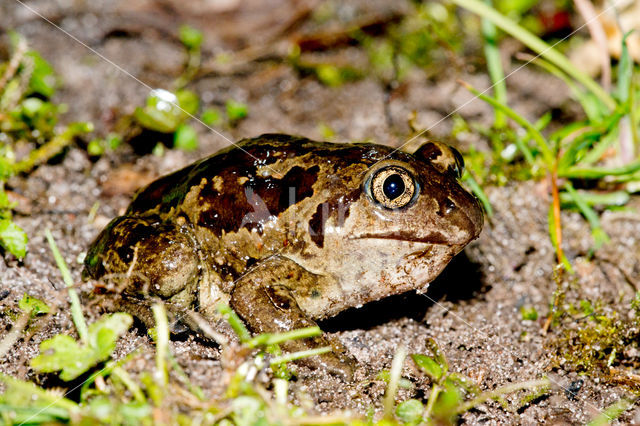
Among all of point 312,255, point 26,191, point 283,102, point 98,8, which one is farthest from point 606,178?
point 98,8

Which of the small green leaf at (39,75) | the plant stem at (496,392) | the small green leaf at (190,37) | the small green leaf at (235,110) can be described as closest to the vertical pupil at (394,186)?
the plant stem at (496,392)

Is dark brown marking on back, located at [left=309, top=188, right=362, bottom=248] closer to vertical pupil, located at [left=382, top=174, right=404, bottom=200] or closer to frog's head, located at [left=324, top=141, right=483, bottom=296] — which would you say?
frog's head, located at [left=324, top=141, right=483, bottom=296]

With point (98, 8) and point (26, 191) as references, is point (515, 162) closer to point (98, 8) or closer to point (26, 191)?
point (26, 191)

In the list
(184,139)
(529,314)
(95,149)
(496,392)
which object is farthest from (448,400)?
(95,149)

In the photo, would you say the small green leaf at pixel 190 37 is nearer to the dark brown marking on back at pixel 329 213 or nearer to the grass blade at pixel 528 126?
the grass blade at pixel 528 126

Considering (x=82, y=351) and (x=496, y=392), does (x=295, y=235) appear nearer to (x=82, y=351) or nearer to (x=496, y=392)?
(x=82, y=351)

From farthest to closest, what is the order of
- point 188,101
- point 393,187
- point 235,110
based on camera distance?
1. point 235,110
2. point 188,101
3. point 393,187
